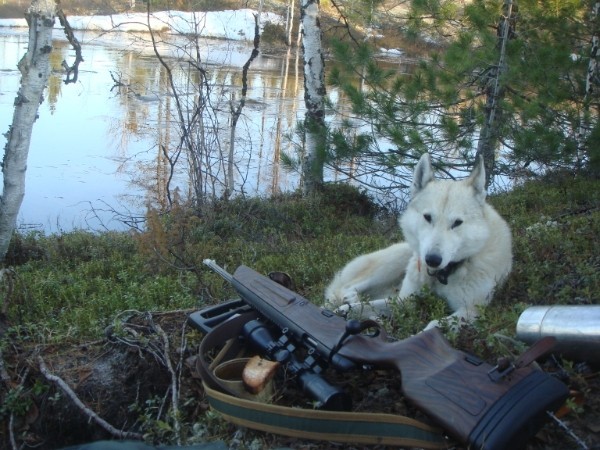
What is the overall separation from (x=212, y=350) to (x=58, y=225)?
8.78 metres

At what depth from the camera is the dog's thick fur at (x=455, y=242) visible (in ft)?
16.1

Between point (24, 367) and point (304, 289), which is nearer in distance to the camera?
point (24, 367)

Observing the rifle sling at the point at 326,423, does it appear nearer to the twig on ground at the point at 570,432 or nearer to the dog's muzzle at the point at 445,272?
the twig on ground at the point at 570,432

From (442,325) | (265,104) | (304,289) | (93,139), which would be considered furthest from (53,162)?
(442,325)

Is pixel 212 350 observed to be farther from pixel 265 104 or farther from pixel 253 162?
pixel 265 104

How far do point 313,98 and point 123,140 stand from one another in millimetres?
7521

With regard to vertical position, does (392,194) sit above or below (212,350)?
below

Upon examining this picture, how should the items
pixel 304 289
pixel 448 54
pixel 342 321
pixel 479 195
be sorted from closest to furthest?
pixel 342 321 → pixel 479 195 → pixel 304 289 → pixel 448 54

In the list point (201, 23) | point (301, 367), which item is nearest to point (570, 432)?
point (301, 367)

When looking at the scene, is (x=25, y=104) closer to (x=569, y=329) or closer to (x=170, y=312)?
(x=170, y=312)

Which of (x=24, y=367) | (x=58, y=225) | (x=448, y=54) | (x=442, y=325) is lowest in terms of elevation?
(x=58, y=225)

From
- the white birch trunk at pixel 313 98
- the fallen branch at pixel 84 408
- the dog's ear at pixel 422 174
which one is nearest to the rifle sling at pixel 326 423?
the fallen branch at pixel 84 408

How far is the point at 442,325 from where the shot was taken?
3848 millimetres

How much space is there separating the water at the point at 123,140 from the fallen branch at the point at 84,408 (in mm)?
7739
